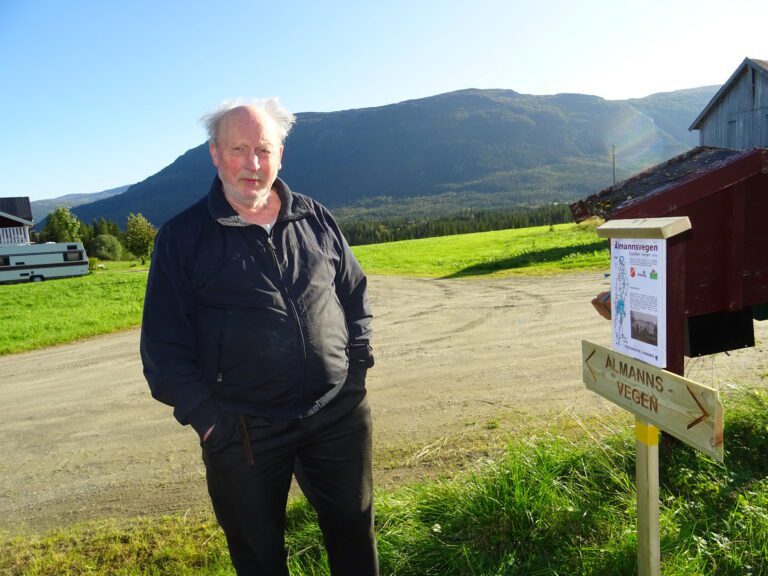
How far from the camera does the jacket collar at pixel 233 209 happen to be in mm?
2434

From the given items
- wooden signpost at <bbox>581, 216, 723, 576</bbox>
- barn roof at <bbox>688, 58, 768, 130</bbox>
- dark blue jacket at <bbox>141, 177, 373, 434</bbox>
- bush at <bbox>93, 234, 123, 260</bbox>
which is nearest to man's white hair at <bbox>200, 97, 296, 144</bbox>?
dark blue jacket at <bbox>141, 177, 373, 434</bbox>

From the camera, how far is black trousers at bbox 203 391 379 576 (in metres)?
2.36

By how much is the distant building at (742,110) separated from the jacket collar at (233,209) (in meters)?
19.0

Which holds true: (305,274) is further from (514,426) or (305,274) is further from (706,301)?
(514,426)

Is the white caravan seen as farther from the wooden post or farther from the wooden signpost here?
the wooden post

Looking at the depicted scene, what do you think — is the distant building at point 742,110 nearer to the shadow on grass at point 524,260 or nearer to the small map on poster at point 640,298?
the shadow on grass at point 524,260

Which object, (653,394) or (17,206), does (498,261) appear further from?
(17,206)

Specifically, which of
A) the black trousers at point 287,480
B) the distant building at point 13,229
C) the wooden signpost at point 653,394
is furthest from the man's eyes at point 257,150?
the distant building at point 13,229

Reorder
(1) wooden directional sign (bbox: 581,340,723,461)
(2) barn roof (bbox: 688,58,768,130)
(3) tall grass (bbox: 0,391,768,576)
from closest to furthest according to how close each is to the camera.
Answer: (1) wooden directional sign (bbox: 581,340,723,461) < (3) tall grass (bbox: 0,391,768,576) < (2) barn roof (bbox: 688,58,768,130)

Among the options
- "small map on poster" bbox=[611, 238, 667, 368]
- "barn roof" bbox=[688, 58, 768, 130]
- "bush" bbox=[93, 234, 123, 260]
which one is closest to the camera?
"small map on poster" bbox=[611, 238, 667, 368]

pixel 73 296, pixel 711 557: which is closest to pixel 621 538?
pixel 711 557

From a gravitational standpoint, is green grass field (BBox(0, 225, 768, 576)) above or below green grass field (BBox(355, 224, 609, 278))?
above

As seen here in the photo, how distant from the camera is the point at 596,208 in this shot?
3717 millimetres

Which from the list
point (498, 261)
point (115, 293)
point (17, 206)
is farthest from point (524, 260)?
point (17, 206)
